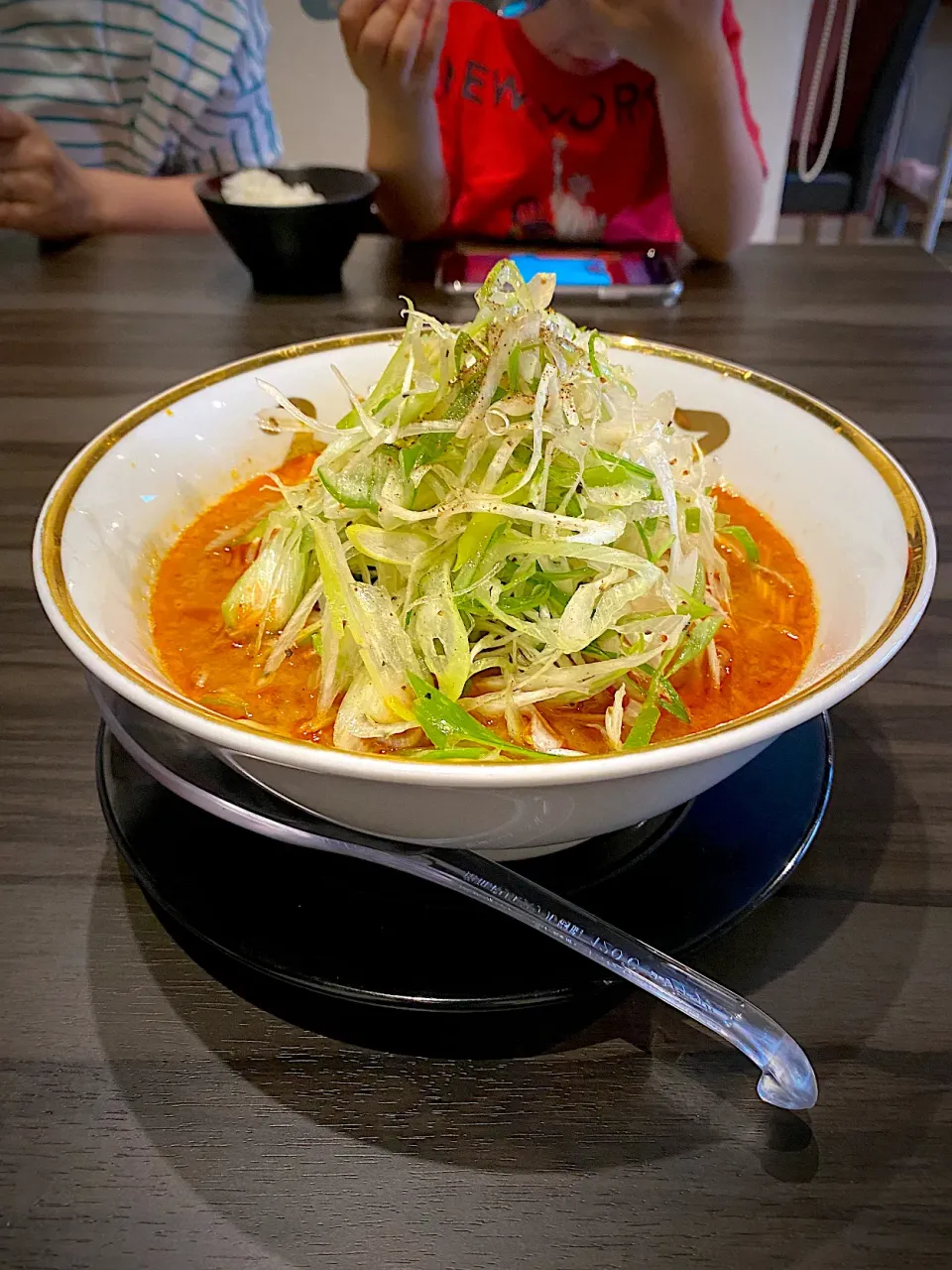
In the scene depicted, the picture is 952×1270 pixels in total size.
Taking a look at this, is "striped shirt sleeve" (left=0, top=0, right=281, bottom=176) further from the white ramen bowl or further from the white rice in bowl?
the white ramen bowl

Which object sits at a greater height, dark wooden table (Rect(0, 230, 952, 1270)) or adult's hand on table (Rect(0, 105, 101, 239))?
adult's hand on table (Rect(0, 105, 101, 239))

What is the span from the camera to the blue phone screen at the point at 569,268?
1.78 m

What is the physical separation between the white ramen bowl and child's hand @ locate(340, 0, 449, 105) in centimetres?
121

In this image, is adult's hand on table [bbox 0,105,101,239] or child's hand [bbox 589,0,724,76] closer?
child's hand [bbox 589,0,724,76]

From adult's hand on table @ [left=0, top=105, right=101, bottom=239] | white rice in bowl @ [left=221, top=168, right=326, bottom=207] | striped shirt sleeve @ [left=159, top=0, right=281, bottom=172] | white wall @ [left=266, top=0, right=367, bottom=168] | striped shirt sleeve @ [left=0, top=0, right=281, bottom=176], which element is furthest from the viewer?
white wall @ [left=266, top=0, right=367, bottom=168]

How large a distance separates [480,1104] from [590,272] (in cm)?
164

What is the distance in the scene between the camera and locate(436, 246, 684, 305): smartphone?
1781 mm

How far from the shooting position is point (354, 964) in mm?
591

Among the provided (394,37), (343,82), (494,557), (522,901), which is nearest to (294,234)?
(394,37)

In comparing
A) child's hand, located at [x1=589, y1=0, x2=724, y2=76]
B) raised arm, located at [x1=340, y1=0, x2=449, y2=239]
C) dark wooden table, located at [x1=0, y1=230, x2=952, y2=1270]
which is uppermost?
child's hand, located at [x1=589, y1=0, x2=724, y2=76]

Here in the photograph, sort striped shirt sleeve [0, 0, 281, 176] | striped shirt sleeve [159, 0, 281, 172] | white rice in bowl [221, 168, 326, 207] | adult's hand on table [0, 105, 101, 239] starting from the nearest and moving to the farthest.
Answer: white rice in bowl [221, 168, 326, 207] → adult's hand on table [0, 105, 101, 239] → striped shirt sleeve [0, 0, 281, 176] → striped shirt sleeve [159, 0, 281, 172]

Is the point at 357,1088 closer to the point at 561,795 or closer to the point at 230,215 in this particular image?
the point at 561,795

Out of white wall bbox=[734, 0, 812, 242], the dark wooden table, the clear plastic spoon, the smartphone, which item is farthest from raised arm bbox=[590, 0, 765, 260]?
white wall bbox=[734, 0, 812, 242]

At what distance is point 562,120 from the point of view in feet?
7.46
